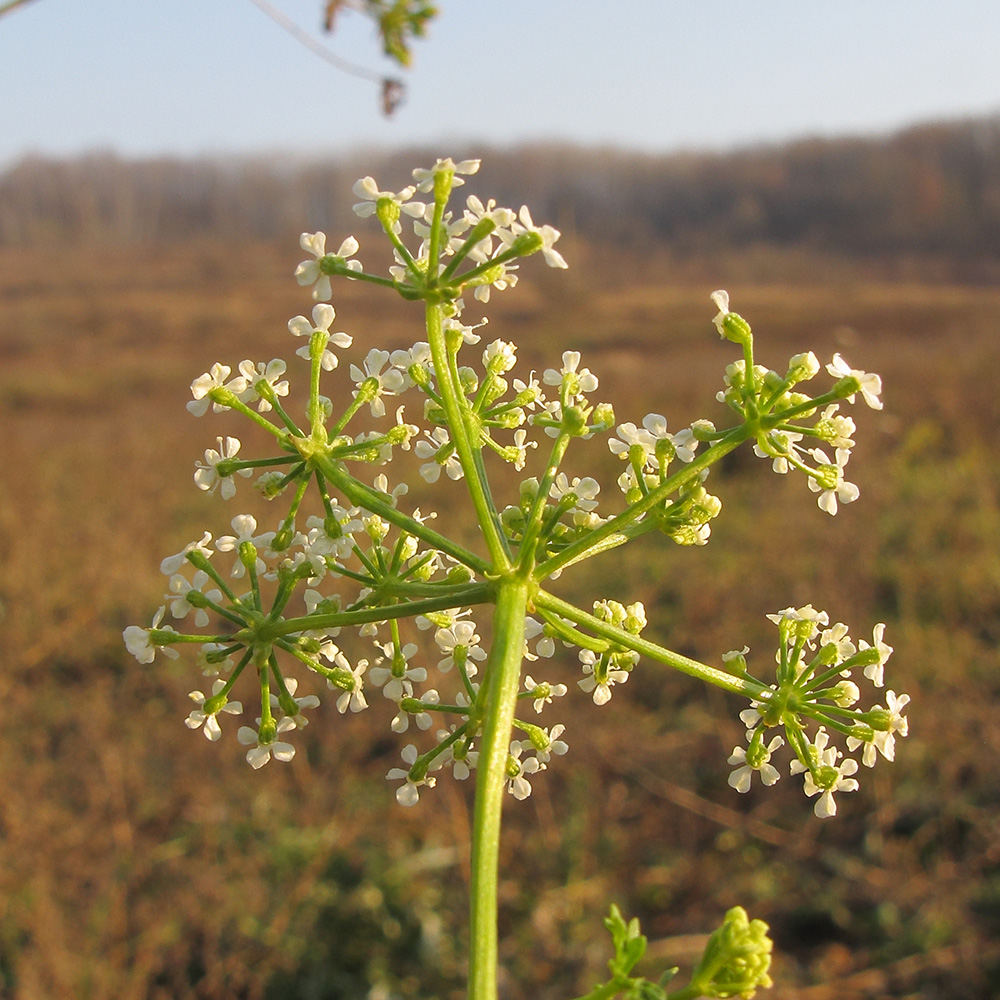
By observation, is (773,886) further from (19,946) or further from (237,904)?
(19,946)

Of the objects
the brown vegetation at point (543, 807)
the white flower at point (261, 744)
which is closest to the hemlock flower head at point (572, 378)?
the white flower at point (261, 744)

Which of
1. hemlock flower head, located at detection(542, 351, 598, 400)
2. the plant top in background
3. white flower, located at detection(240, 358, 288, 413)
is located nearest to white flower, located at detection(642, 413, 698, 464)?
the plant top in background

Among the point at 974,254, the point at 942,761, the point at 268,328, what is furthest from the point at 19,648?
the point at 974,254

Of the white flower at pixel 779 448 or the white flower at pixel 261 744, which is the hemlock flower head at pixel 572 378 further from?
the white flower at pixel 261 744

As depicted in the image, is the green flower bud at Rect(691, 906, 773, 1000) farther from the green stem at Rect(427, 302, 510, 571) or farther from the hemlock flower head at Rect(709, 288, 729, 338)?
the hemlock flower head at Rect(709, 288, 729, 338)

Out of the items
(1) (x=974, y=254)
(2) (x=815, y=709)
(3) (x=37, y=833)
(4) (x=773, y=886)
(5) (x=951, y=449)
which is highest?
(1) (x=974, y=254)

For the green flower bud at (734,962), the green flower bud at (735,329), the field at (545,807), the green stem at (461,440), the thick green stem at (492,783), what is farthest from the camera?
the field at (545,807)

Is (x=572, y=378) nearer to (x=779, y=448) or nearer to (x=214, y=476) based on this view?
(x=779, y=448)
